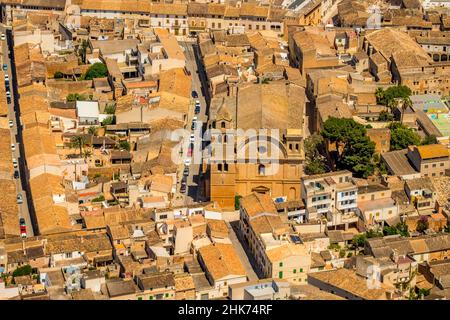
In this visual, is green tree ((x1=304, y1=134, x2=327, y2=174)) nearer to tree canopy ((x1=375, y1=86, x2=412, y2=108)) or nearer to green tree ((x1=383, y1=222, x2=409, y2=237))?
green tree ((x1=383, y1=222, x2=409, y2=237))

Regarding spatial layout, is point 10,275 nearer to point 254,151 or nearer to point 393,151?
point 254,151

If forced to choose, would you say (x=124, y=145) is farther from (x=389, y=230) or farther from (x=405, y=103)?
(x=405, y=103)

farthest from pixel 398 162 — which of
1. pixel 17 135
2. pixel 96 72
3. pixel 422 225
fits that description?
pixel 96 72

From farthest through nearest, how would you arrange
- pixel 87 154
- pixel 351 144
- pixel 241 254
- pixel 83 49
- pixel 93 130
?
pixel 83 49, pixel 93 130, pixel 87 154, pixel 351 144, pixel 241 254

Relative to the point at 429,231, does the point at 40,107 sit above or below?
above

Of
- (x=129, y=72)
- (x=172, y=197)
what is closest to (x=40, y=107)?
(x=129, y=72)
